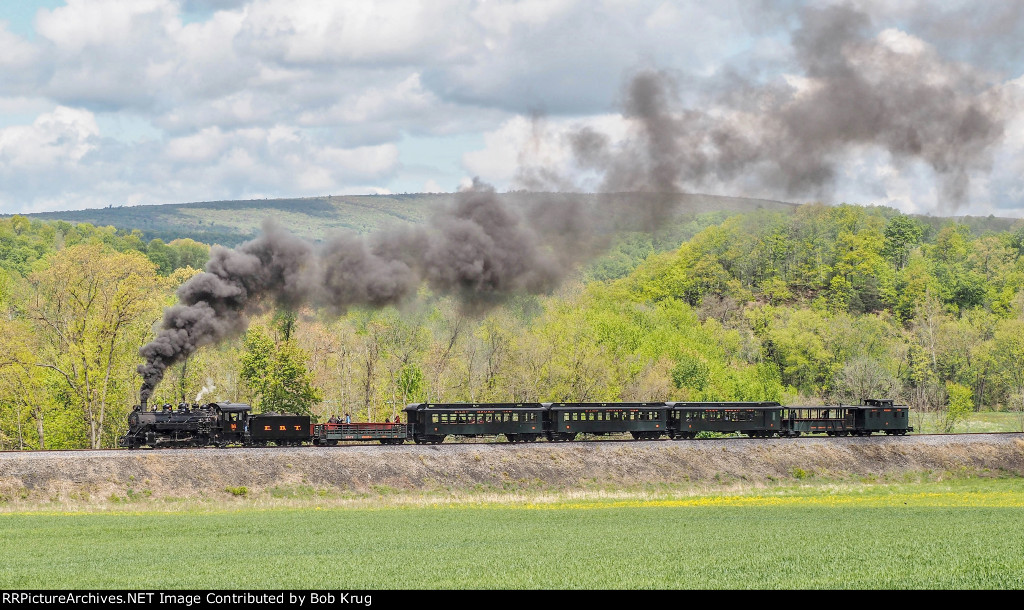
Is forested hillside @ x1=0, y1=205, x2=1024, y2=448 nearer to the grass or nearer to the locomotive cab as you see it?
the grass

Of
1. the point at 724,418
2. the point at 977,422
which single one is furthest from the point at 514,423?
the point at 977,422

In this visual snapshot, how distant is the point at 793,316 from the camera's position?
118625 millimetres

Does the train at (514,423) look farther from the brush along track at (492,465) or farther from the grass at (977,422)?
the grass at (977,422)

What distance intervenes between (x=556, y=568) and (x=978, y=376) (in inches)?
4175

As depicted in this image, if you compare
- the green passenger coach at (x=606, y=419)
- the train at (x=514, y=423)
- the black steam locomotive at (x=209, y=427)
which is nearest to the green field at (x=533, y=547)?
the black steam locomotive at (x=209, y=427)

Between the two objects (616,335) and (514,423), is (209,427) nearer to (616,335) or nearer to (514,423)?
(514,423)

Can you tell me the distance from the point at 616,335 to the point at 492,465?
46162 millimetres

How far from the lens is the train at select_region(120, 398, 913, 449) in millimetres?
54219

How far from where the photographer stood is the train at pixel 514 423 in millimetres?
54219

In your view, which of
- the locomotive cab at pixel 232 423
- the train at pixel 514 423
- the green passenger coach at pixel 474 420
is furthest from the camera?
the green passenger coach at pixel 474 420

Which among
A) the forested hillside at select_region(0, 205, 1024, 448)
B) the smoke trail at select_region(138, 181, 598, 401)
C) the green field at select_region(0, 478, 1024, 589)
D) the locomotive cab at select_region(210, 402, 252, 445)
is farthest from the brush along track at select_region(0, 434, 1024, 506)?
the forested hillside at select_region(0, 205, 1024, 448)

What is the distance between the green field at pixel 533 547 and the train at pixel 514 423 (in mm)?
9670
